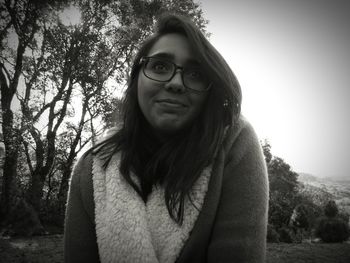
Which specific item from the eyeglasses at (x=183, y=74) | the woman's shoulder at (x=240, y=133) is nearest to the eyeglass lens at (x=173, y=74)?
the eyeglasses at (x=183, y=74)

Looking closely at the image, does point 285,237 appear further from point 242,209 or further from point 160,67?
point 160,67

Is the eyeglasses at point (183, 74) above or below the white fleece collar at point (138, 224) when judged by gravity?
above

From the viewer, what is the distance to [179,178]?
1.41 metres

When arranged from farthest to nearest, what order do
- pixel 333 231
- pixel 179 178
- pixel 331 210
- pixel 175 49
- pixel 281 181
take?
pixel 281 181, pixel 331 210, pixel 333 231, pixel 175 49, pixel 179 178

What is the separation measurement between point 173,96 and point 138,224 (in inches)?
29.2

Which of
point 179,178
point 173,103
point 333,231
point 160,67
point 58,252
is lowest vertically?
point 333,231

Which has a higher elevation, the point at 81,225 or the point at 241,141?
the point at 241,141

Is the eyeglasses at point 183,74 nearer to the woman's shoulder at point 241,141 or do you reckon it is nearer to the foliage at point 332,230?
the woman's shoulder at point 241,141

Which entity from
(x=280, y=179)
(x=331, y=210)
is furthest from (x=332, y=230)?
(x=280, y=179)

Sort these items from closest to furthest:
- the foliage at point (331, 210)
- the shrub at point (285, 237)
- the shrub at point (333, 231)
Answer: the shrub at point (333, 231)
the shrub at point (285, 237)
the foliage at point (331, 210)

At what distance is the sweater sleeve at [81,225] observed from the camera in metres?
1.49

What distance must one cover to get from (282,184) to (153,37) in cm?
2654

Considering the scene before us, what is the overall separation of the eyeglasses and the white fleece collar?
49 centimetres

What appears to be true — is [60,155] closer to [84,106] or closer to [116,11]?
[84,106]
